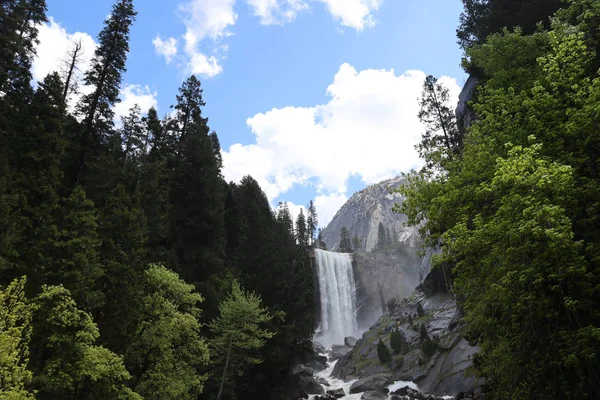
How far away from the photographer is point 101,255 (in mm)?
20578

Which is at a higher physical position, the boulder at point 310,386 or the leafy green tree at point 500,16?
the leafy green tree at point 500,16

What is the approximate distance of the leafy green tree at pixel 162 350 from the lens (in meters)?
18.6

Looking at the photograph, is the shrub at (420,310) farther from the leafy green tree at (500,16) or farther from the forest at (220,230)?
the leafy green tree at (500,16)

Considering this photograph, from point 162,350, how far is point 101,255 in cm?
610

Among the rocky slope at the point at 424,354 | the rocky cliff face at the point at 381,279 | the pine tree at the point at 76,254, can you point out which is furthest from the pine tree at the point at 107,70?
the rocky cliff face at the point at 381,279

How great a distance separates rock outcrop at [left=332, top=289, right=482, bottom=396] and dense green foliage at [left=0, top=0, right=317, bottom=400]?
14425 millimetres

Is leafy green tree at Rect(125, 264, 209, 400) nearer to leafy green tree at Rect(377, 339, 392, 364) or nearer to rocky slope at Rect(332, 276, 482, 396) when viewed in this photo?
rocky slope at Rect(332, 276, 482, 396)

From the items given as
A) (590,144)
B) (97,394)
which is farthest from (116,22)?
(590,144)

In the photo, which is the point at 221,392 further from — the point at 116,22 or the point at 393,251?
the point at 393,251

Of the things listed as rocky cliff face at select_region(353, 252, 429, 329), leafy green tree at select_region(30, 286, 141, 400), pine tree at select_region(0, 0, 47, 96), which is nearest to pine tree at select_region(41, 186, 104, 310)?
leafy green tree at select_region(30, 286, 141, 400)

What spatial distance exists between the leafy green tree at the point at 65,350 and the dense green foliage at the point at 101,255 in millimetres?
54

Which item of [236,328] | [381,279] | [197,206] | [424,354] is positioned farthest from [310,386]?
[381,279]

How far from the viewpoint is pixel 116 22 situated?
87.6 feet

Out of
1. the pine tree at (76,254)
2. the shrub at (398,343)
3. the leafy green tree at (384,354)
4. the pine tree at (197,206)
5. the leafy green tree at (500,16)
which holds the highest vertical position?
the leafy green tree at (500,16)
